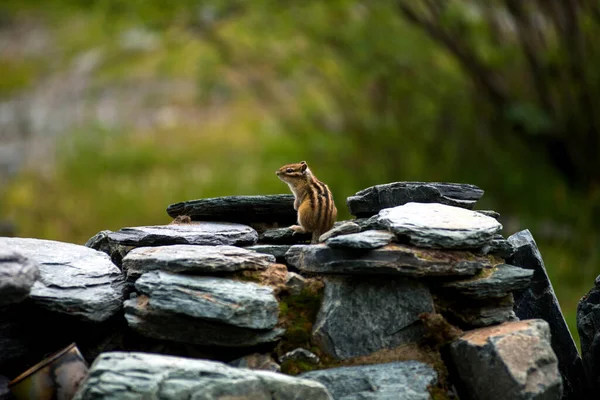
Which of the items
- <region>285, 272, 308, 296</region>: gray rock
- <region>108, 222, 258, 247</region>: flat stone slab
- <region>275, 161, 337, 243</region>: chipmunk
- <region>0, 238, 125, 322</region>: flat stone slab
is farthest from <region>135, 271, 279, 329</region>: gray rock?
<region>275, 161, 337, 243</region>: chipmunk

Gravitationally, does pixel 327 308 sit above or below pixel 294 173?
below

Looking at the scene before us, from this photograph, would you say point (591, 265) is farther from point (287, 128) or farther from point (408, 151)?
point (287, 128)

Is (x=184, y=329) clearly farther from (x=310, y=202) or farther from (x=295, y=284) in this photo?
(x=310, y=202)

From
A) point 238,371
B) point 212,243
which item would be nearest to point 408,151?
point 212,243

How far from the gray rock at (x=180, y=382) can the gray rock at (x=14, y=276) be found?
624mm

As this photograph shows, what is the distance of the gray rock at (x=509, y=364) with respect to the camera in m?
5.21

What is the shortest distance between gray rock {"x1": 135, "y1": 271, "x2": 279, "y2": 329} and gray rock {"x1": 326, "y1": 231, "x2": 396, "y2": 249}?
0.55 meters

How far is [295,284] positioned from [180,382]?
131 cm

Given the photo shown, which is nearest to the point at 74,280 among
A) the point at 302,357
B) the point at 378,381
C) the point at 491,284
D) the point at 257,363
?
the point at 257,363

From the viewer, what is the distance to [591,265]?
1288 centimetres

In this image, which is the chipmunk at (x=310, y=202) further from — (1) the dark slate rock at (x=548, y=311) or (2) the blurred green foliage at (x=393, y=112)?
(2) the blurred green foliage at (x=393, y=112)

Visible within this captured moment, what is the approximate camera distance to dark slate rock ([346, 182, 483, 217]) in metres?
6.62

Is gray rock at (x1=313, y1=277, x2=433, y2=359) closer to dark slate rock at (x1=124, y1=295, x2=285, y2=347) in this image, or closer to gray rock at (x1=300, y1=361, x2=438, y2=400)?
gray rock at (x1=300, y1=361, x2=438, y2=400)

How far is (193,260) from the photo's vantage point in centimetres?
560
